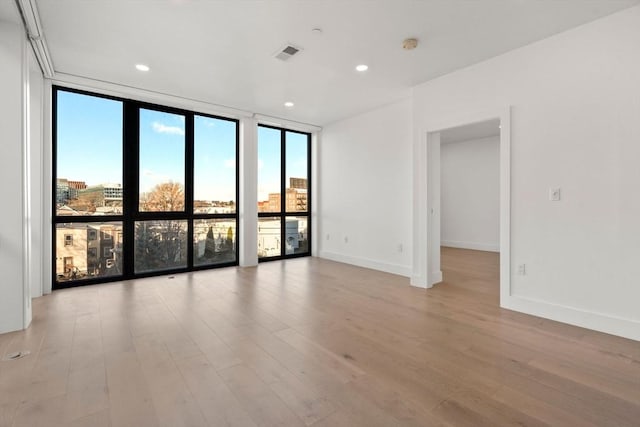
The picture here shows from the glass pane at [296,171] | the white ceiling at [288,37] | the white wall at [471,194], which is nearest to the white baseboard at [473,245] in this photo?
the white wall at [471,194]

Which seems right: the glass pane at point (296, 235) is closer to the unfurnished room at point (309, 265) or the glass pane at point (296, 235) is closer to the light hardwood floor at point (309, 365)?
the unfurnished room at point (309, 265)

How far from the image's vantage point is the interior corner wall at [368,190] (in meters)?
4.91

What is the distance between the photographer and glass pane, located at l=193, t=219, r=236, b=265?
206 inches

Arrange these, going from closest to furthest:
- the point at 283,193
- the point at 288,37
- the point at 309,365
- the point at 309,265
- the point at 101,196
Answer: the point at 309,365 < the point at 288,37 < the point at 101,196 < the point at 309,265 < the point at 283,193

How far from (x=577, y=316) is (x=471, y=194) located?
5566 millimetres

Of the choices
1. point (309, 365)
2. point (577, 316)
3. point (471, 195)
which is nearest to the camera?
point (309, 365)

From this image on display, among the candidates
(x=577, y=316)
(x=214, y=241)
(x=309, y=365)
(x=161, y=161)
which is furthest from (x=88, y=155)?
(x=577, y=316)

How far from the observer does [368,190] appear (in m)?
5.52

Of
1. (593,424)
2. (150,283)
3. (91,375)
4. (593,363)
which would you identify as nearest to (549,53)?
(593,363)

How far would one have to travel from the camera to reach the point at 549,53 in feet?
9.81

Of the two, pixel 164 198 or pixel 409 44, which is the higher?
pixel 409 44

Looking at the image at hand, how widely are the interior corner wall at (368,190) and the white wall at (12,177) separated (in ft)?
14.7

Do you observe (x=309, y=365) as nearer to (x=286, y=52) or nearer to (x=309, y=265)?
(x=286, y=52)

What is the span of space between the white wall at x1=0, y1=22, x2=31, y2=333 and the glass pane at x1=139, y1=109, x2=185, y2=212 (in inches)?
77.8
